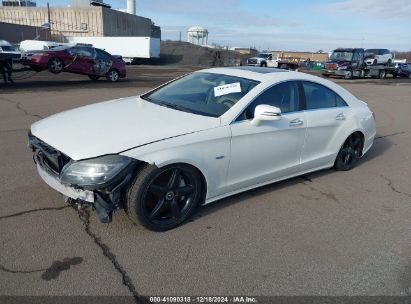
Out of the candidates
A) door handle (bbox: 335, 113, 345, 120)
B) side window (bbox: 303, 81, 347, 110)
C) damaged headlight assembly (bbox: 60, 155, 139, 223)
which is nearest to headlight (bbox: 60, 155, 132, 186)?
damaged headlight assembly (bbox: 60, 155, 139, 223)

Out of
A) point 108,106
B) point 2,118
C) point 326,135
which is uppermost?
point 108,106

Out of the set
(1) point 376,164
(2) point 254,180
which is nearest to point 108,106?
(2) point 254,180

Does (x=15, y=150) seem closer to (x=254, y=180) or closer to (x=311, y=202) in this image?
(x=254, y=180)

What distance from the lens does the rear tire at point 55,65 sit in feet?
Result: 51.3

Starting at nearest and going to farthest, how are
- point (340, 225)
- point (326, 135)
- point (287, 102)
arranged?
point (340, 225) → point (287, 102) → point (326, 135)

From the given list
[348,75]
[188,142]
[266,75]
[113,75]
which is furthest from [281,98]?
[348,75]

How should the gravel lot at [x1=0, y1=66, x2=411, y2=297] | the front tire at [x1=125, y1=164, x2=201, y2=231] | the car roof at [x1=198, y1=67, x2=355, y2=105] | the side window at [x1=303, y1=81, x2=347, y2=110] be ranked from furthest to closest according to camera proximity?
the side window at [x1=303, y1=81, x2=347, y2=110] → the car roof at [x1=198, y1=67, x2=355, y2=105] → the front tire at [x1=125, y1=164, x2=201, y2=231] → the gravel lot at [x1=0, y1=66, x2=411, y2=297]

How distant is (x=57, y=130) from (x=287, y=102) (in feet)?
8.34

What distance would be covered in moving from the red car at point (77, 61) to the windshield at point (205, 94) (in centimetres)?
1265

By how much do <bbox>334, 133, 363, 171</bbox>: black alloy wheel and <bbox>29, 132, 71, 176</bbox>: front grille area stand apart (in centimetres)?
375

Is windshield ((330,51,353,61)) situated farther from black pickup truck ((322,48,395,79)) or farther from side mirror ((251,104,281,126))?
side mirror ((251,104,281,126))

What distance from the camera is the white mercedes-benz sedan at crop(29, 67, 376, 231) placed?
3115 mm

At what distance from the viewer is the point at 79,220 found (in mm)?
3592

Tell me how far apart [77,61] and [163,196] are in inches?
574
